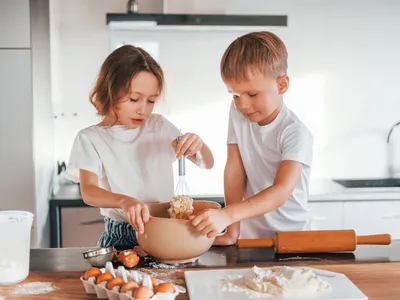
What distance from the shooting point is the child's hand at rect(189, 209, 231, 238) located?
1.09 metres

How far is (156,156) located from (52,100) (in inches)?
38.7

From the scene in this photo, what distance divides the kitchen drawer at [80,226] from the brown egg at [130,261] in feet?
4.73

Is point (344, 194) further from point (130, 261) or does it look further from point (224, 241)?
point (130, 261)

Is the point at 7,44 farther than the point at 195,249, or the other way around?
the point at 7,44

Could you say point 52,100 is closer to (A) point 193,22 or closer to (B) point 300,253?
(A) point 193,22

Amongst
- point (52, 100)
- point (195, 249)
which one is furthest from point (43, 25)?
point (195, 249)

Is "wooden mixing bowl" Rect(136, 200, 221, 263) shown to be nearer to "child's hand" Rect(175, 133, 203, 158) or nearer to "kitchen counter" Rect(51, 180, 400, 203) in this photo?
"child's hand" Rect(175, 133, 203, 158)

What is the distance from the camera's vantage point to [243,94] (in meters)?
1.31

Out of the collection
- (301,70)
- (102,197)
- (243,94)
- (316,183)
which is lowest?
(316,183)

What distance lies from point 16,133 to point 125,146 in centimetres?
86

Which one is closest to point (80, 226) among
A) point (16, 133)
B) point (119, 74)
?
point (16, 133)

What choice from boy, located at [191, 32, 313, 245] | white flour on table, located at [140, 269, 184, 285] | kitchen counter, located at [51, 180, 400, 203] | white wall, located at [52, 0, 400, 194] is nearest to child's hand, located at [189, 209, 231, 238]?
boy, located at [191, 32, 313, 245]

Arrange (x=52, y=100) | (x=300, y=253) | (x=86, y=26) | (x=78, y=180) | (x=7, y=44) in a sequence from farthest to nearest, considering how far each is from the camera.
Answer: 1. (x=86, y=26)
2. (x=52, y=100)
3. (x=7, y=44)
4. (x=78, y=180)
5. (x=300, y=253)

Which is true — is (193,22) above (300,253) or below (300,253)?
above
